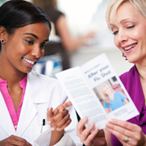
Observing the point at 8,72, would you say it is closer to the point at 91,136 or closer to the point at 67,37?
the point at 91,136

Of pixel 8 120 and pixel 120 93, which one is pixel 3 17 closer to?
pixel 8 120

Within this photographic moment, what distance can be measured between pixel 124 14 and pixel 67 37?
4.52 feet

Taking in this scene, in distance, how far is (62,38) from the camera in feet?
7.63

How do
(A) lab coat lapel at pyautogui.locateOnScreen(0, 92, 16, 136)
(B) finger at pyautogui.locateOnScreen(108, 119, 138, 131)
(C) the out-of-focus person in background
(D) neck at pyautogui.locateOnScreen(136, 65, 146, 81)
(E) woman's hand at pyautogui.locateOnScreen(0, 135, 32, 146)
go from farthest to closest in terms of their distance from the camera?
1. (C) the out-of-focus person in background
2. (D) neck at pyautogui.locateOnScreen(136, 65, 146, 81)
3. (A) lab coat lapel at pyautogui.locateOnScreen(0, 92, 16, 136)
4. (E) woman's hand at pyautogui.locateOnScreen(0, 135, 32, 146)
5. (B) finger at pyautogui.locateOnScreen(108, 119, 138, 131)

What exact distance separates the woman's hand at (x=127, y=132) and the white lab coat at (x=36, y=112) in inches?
13.3

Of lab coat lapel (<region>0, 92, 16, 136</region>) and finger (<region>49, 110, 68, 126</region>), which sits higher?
lab coat lapel (<region>0, 92, 16, 136</region>)

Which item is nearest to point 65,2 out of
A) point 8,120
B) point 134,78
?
point 134,78

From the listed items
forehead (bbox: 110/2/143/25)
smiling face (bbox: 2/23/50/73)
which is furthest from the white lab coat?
forehead (bbox: 110/2/143/25)

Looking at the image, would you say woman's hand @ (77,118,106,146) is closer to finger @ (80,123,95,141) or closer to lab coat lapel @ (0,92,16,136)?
finger @ (80,123,95,141)

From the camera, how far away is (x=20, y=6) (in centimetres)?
106

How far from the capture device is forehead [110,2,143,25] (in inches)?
38.2

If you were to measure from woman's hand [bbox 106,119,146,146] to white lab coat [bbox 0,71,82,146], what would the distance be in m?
0.34

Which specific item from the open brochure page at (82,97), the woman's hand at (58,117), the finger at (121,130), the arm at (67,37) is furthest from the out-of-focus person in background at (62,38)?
the finger at (121,130)

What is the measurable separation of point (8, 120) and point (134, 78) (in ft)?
2.20
